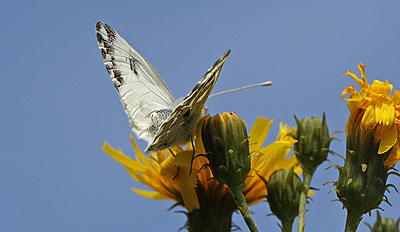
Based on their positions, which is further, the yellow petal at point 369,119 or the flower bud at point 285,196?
the flower bud at point 285,196

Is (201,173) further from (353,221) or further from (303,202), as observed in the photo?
(353,221)

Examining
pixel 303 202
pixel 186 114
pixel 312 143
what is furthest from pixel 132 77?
pixel 303 202

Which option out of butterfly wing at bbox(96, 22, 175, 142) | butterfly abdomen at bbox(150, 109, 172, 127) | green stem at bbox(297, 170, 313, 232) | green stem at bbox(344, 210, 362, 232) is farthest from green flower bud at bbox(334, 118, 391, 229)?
butterfly wing at bbox(96, 22, 175, 142)

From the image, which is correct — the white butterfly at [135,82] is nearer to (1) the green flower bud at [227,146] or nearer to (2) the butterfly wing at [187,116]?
(2) the butterfly wing at [187,116]

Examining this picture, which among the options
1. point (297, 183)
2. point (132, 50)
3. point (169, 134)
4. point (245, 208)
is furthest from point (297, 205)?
point (132, 50)

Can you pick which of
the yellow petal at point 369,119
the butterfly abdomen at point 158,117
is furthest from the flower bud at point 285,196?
the butterfly abdomen at point 158,117

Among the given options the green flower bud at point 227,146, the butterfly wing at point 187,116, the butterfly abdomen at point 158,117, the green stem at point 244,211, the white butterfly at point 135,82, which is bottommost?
the green stem at point 244,211

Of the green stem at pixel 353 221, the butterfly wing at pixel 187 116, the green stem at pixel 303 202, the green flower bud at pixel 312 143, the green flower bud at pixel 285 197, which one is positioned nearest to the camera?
the butterfly wing at pixel 187 116

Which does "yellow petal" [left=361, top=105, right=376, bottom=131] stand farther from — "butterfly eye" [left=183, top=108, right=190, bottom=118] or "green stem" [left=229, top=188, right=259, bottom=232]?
"butterfly eye" [left=183, top=108, right=190, bottom=118]
